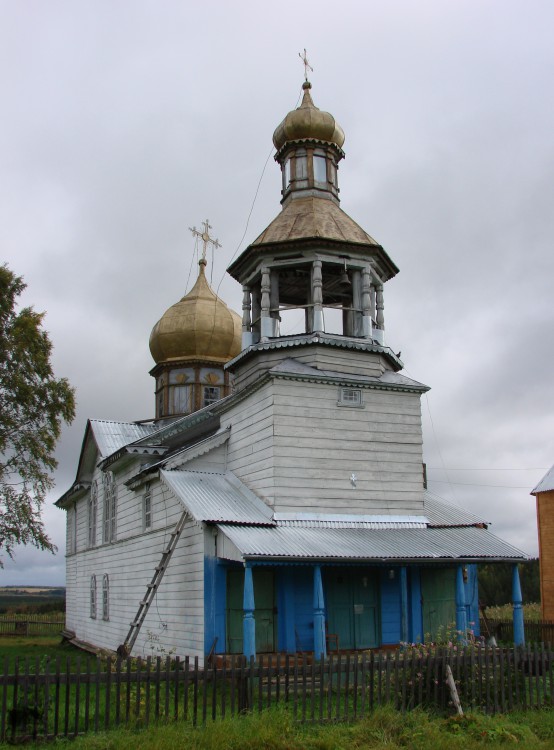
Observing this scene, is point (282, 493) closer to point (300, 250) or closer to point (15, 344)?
point (300, 250)

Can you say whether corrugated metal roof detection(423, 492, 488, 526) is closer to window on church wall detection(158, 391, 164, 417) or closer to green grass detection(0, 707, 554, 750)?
green grass detection(0, 707, 554, 750)

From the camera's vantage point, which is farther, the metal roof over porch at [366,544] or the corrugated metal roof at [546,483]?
the corrugated metal roof at [546,483]

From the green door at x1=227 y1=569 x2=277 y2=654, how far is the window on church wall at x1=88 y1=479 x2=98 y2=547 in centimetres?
1238

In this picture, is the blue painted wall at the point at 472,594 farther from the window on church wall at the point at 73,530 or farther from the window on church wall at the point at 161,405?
the window on church wall at the point at 73,530

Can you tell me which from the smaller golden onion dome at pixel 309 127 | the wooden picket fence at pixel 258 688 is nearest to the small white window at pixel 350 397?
the wooden picket fence at pixel 258 688

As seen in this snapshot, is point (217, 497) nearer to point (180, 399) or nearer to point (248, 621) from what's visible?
point (248, 621)

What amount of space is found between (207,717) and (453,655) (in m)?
3.70

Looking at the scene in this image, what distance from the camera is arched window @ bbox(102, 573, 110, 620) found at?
931 inches

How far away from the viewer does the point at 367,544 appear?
1554cm

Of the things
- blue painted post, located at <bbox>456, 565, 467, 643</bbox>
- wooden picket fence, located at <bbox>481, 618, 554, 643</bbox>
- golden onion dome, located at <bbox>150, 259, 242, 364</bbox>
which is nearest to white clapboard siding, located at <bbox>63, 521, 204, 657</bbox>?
blue painted post, located at <bbox>456, 565, 467, 643</bbox>

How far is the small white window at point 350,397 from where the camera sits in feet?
57.0

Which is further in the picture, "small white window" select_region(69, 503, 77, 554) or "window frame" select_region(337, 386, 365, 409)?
"small white window" select_region(69, 503, 77, 554)

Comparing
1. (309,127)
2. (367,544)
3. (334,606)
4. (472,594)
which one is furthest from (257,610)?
(309,127)

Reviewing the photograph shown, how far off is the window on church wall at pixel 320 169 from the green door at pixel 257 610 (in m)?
10.0
